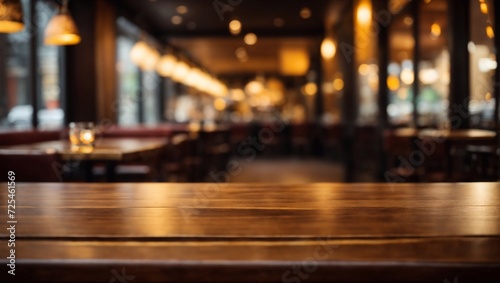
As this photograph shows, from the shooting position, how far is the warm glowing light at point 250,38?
13.3 m

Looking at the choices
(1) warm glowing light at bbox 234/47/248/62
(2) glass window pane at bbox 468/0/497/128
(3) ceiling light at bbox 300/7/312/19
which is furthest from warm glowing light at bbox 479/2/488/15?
(1) warm glowing light at bbox 234/47/248/62

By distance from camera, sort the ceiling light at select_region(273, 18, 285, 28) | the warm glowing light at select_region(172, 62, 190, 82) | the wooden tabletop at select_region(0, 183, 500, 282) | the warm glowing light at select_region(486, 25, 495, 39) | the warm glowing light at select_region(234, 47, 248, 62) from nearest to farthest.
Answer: the wooden tabletop at select_region(0, 183, 500, 282) → the warm glowing light at select_region(486, 25, 495, 39) → the warm glowing light at select_region(172, 62, 190, 82) → the ceiling light at select_region(273, 18, 285, 28) → the warm glowing light at select_region(234, 47, 248, 62)

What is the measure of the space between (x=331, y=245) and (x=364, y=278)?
0.29 feet

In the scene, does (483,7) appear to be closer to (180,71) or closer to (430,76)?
(180,71)

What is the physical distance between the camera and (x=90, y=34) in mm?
7949

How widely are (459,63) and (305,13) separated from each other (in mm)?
5246

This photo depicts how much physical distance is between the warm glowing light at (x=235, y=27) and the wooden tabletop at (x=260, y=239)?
1085cm

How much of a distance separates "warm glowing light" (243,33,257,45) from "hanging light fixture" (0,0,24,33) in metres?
10.4

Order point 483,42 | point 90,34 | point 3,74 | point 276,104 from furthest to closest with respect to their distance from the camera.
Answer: point 276,104
point 90,34
point 3,74
point 483,42

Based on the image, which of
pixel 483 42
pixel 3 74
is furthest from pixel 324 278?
pixel 3 74

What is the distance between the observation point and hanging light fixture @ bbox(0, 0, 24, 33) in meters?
2.92

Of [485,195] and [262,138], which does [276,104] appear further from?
[485,195]

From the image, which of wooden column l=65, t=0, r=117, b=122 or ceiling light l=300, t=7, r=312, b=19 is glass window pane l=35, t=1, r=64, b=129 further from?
ceiling light l=300, t=7, r=312, b=19

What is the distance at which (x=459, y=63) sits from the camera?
6168 millimetres
